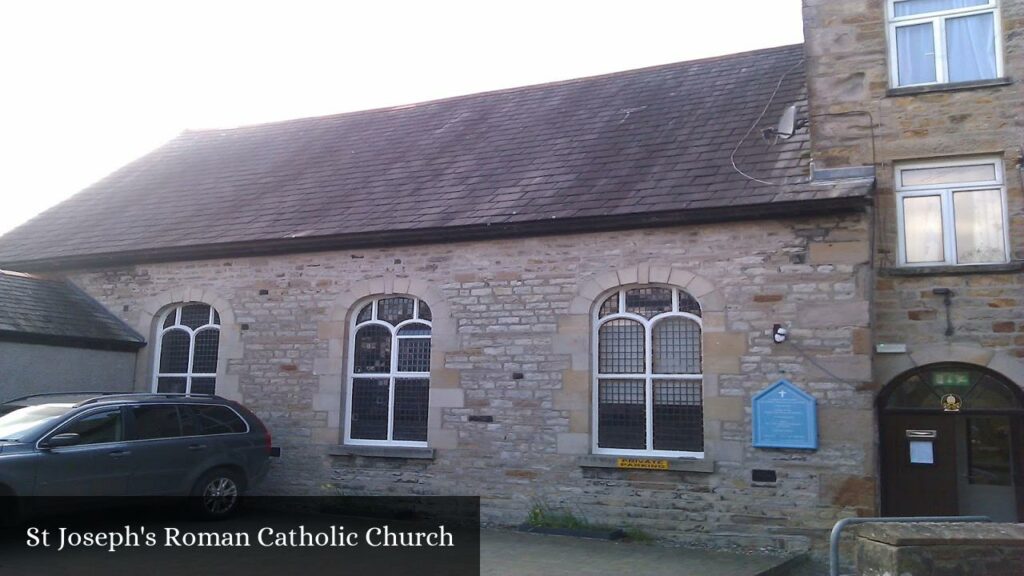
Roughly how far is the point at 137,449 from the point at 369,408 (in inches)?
132

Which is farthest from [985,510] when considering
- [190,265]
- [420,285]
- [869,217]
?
[190,265]

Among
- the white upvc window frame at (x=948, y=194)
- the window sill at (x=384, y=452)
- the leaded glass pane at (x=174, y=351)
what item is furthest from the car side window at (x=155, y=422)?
the white upvc window frame at (x=948, y=194)

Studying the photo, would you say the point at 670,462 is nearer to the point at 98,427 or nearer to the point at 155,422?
the point at 155,422

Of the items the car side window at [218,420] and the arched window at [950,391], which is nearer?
the arched window at [950,391]

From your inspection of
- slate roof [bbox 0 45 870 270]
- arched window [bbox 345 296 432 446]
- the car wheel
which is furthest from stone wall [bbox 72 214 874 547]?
the car wheel

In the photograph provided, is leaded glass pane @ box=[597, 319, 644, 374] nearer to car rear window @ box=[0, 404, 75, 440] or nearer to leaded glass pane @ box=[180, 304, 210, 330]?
car rear window @ box=[0, 404, 75, 440]

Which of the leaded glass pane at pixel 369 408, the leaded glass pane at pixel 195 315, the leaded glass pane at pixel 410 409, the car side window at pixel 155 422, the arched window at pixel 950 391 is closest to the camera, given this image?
the arched window at pixel 950 391

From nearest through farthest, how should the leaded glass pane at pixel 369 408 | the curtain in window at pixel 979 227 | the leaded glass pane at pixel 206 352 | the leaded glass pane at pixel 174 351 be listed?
the curtain in window at pixel 979 227
the leaded glass pane at pixel 369 408
the leaded glass pane at pixel 206 352
the leaded glass pane at pixel 174 351

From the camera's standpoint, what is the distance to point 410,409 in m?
12.1

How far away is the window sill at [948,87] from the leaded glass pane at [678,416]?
4.34 metres

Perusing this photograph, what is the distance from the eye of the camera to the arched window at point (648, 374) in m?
10.5

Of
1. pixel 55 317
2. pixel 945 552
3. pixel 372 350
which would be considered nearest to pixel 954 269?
pixel 945 552

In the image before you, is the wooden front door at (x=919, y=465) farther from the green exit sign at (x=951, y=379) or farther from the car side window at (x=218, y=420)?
the car side window at (x=218, y=420)

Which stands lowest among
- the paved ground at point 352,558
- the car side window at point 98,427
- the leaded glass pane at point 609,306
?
the paved ground at point 352,558
